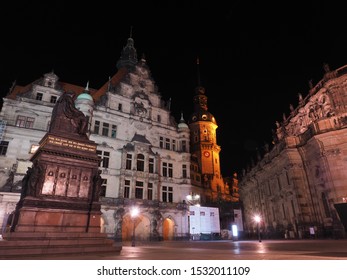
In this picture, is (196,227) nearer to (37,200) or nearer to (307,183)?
(307,183)

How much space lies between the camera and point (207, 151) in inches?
2346

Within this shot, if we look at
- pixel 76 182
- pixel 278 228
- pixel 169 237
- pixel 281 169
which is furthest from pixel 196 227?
pixel 76 182

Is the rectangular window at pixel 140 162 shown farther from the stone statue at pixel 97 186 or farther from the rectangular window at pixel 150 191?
the stone statue at pixel 97 186

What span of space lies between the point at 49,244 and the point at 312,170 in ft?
94.4

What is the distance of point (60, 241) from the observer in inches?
369

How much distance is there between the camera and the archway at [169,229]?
33134 mm

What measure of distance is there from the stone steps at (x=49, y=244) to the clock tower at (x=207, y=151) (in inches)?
1761

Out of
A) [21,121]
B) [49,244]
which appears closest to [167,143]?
[21,121]

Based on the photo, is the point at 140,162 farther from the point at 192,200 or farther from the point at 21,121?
the point at 21,121

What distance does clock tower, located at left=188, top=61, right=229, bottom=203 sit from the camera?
55281 millimetres

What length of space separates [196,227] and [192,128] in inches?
1336

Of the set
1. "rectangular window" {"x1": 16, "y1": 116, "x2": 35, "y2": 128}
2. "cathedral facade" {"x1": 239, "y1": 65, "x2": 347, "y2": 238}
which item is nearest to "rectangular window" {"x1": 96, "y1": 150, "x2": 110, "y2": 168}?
"rectangular window" {"x1": 16, "y1": 116, "x2": 35, "y2": 128}

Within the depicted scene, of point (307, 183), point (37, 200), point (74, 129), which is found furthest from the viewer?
point (307, 183)

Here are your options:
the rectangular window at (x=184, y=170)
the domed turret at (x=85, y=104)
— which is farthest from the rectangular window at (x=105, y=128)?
the rectangular window at (x=184, y=170)
